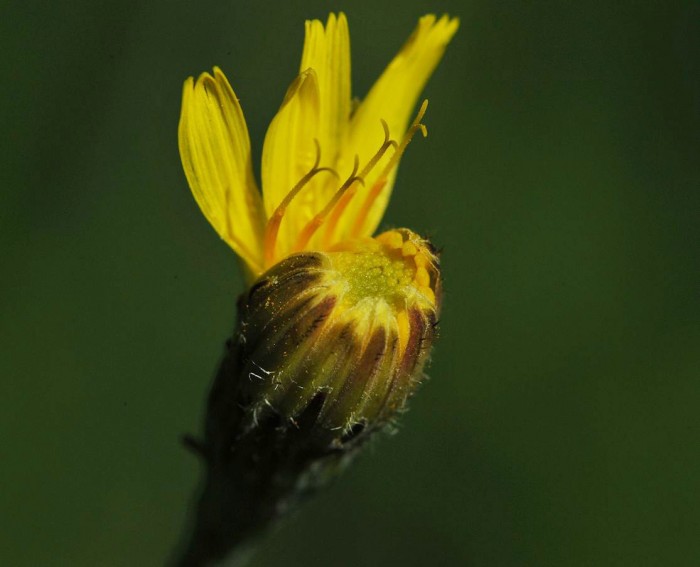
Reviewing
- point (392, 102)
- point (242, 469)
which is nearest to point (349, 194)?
point (392, 102)

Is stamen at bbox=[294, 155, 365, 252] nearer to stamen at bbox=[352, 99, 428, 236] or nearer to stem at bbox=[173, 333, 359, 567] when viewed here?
stamen at bbox=[352, 99, 428, 236]

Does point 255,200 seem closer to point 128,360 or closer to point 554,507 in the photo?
point 128,360

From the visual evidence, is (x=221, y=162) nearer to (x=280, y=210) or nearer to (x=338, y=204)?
(x=280, y=210)

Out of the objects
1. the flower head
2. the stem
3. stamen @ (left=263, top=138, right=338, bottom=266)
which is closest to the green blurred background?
the stem

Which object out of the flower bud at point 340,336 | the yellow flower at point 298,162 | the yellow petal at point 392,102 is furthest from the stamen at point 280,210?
the yellow petal at point 392,102

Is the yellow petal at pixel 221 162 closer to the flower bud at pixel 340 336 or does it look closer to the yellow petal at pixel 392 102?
the flower bud at pixel 340 336

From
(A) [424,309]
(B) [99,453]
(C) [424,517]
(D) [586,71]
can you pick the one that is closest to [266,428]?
(A) [424,309]
